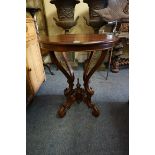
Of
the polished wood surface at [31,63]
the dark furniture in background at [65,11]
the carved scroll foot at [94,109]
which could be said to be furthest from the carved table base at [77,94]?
the dark furniture in background at [65,11]

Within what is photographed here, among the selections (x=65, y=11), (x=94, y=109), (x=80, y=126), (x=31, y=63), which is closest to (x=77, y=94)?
(x=94, y=109)

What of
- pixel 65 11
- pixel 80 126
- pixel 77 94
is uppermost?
pixel 65 11

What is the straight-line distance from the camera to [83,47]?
1244 mm

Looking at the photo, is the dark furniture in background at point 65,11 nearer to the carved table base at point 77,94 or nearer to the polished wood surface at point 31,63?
the polished wood surface at point 31,63

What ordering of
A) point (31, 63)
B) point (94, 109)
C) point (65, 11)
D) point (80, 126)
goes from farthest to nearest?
point (65, 11), point (31, 63), point (94, 109), point (80, 126)

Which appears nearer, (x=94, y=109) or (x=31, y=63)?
(x=94, y=109)

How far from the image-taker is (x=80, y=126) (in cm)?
149

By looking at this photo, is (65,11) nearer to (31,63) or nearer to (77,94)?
(31,63)
